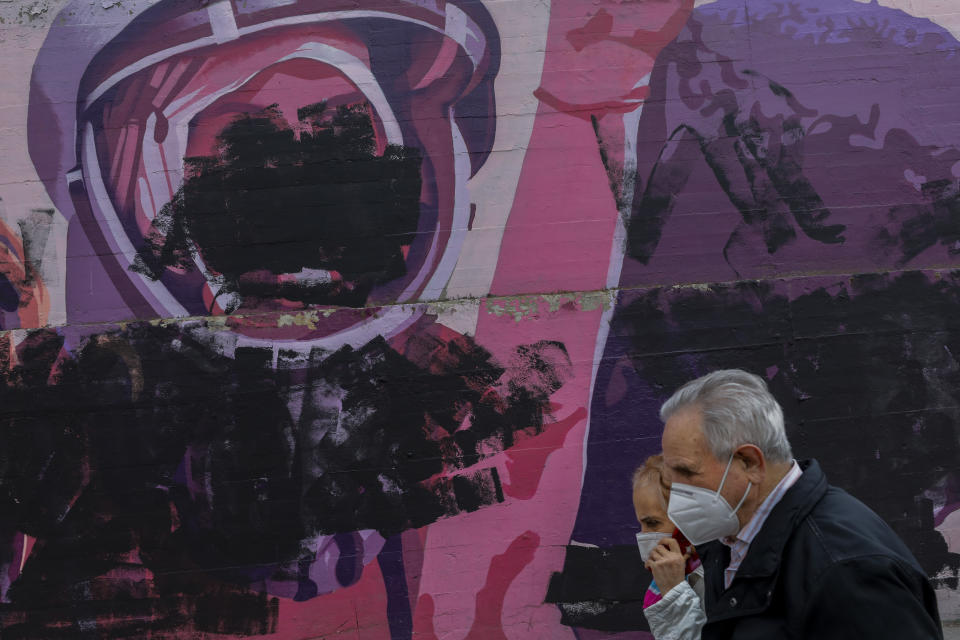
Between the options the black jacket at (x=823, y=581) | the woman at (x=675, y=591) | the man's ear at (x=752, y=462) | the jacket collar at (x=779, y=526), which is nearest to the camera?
the black jacket at (x=823, y=581)

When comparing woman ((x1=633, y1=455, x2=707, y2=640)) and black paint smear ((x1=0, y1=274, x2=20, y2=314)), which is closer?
woman ((x1=633, y1=455, x2=707, y2=640))

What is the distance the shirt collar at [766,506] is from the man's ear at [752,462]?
0.05 meters

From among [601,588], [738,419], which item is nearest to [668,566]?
[738,419]

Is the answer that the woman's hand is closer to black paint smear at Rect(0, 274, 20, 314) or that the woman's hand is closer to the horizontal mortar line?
the horizontal mortar line

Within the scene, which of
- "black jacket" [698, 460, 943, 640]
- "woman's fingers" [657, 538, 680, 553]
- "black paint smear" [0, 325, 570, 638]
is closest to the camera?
"black jacket" [698, 460, 943, 640]

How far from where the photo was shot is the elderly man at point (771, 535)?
1.85 metres

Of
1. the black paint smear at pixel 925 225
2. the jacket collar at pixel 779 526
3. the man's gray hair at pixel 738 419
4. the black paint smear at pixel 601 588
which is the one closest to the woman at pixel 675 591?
the jacket collar at pixel 779 526

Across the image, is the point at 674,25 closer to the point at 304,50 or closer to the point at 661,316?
the point at 661,316

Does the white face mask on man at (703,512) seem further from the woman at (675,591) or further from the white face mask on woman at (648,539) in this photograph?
the white face mask on woman at (648,539)

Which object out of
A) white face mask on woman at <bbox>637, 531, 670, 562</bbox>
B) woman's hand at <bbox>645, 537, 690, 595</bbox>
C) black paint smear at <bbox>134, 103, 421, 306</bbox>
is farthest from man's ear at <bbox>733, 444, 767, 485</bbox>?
black paint smear at <bbox>134, 103, 421, 306</bbox>

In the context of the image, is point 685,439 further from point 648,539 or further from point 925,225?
point 925,225

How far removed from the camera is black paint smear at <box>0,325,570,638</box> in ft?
15.0

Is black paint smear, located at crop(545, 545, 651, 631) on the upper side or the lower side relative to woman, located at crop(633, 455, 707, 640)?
lower

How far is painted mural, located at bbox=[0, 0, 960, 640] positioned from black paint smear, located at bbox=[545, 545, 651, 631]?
16mm
